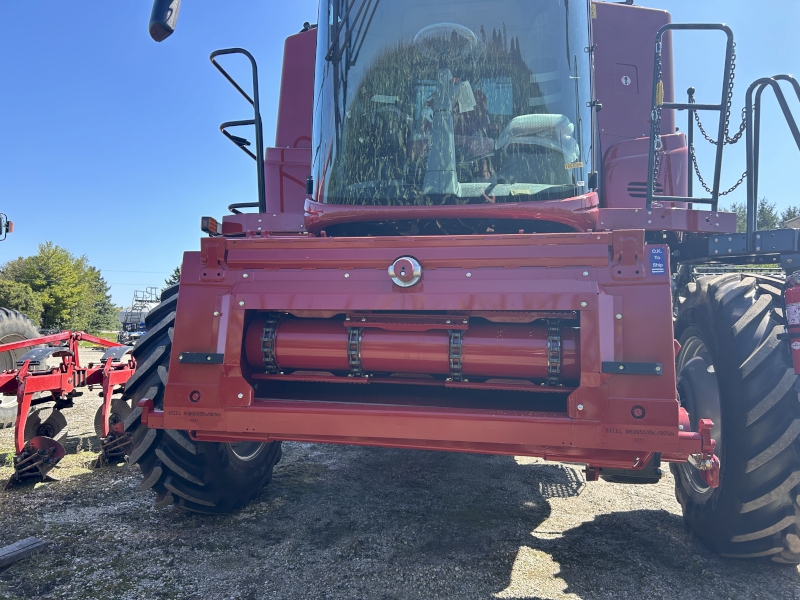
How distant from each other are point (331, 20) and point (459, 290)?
1.83 m

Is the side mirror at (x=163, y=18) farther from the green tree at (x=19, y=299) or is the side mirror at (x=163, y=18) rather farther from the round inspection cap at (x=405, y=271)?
the green tree at (x=19, y=299)

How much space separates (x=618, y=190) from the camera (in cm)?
383

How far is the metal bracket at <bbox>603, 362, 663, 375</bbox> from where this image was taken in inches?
84.2

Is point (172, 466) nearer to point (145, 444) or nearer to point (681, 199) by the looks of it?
point (145, 444)


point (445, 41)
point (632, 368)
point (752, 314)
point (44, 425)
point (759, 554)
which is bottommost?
point (759, 554)

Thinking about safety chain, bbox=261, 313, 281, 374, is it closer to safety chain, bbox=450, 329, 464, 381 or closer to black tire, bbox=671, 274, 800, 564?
safety chain, bbox=450, 329, 464, 381

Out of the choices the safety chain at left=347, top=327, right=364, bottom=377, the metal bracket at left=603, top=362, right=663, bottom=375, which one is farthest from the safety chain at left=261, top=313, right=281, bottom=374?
the metal bracket at left=603, top=362, right=663, bottom=375

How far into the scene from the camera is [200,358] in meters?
2.46

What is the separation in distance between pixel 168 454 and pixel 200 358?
831 millimetres

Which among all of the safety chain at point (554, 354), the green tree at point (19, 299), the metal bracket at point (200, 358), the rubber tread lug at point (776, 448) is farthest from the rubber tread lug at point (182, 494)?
the green tree at point (19, 299)

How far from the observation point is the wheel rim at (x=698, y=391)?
2.83m

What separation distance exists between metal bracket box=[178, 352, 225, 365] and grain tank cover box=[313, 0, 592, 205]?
1.07 metres

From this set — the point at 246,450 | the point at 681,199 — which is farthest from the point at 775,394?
the point at 246,450

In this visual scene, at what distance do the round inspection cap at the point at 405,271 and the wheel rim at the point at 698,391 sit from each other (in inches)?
66.0
